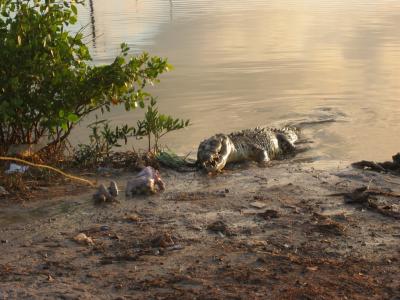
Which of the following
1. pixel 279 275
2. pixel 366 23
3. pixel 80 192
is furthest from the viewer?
pixel 366 23

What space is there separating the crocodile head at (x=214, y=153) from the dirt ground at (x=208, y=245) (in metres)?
0.88

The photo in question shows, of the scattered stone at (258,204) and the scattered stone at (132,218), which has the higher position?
the scattered stone at (132,218)

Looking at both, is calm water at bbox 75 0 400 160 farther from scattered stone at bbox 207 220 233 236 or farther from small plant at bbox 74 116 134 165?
scattered stone at bbox 207 220 233 236

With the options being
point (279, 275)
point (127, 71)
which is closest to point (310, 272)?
point (279, 275)

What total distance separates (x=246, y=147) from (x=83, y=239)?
4.34 m

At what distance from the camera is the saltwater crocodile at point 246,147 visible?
7.29 meters

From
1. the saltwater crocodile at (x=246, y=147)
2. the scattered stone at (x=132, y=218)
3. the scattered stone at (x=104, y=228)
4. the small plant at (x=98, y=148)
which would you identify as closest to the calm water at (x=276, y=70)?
the saltwater crocodile at (x=246, y=147)

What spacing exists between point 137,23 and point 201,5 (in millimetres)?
8172

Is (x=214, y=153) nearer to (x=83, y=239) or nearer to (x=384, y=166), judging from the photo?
(x=384, y=166)

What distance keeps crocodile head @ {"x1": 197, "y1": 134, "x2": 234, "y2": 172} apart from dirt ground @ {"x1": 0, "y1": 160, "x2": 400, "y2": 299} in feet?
2.88

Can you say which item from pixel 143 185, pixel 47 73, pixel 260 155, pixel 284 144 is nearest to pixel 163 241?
pixel 143 185

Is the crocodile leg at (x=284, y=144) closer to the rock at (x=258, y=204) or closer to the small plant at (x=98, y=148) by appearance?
the small plant at (x=98, y=148)

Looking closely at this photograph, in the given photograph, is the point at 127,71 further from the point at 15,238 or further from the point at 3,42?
the point at 15,238

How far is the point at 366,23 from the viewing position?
21.7 metres
